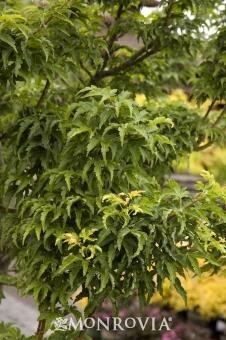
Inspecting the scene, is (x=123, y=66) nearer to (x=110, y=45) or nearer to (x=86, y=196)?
(x=110, y=45)

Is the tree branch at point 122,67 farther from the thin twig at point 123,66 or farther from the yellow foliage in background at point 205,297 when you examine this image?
the yellow foliage in background at point 205,297

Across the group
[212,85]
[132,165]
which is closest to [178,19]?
[212,85]

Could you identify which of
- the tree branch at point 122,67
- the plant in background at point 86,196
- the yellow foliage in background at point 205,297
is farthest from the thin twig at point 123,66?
the yellow foliage in background at point 205,297

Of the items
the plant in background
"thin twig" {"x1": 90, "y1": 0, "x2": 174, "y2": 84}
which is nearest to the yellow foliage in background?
"thin twig" {"x1": 90, "y1": 0, "x2": 174, "y2": 84}

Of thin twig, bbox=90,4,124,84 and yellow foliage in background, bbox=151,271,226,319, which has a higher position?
thin twig, bbox=90,4,124,84

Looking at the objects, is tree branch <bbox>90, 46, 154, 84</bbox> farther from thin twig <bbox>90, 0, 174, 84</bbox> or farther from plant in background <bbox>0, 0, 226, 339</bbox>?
plant in background <bbox>0, 0, 226, 339</bbox>

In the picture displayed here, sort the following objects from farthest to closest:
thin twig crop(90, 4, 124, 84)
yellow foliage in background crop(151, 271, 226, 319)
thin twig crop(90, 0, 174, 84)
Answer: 1. yellow foliage in background crop(151, 271, 226, 319)
2. thin twig crop(90, 0, 174, 84)
3. thin twig crop(90, 4, 124, 84)

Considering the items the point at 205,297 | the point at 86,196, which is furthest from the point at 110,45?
the point at 205,297

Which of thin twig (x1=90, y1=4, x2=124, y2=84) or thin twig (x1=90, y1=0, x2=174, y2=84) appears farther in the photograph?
thin twig (x1=90, y1=0, x2=174, y2=84)

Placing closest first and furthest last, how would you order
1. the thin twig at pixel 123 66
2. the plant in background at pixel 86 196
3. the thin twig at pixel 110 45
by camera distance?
the plant in background at pixel 86 196 < the thin twig at pixel 110 45 < the thin twig at pixel 123 66

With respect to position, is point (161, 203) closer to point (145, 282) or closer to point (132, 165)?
point (132, 165)

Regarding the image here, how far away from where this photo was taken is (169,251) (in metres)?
2.04

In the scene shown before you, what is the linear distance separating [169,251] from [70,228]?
0.41m

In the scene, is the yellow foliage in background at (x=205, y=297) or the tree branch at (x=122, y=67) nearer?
the tree branch at (x=122, y=67)
